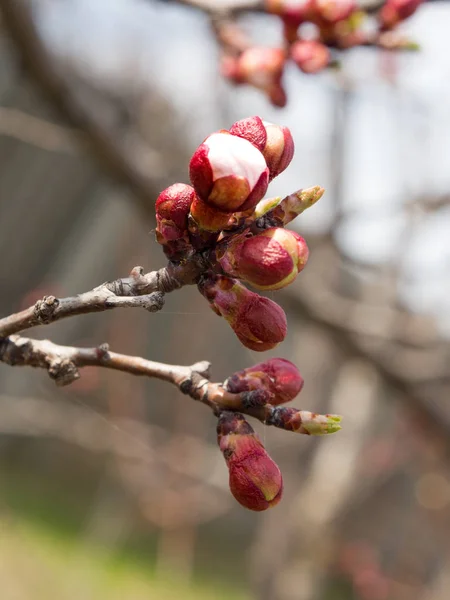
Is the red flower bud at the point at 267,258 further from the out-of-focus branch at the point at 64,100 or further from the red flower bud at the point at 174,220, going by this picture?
the out-of-focus branch at the point at 64,100

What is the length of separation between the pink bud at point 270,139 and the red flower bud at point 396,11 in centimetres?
105

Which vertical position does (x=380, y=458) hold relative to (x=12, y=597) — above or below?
above

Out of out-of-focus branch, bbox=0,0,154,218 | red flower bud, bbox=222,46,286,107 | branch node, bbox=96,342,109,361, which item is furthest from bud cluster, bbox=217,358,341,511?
out-of-focus branch, bbox=0,0,154,218

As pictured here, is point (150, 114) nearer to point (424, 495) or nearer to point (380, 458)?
point (380, 458)

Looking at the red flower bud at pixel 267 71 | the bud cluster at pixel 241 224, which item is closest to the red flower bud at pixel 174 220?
the bud cluster at pixel 241 224

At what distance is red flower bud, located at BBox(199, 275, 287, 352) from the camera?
78cm

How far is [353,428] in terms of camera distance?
12.4 feet

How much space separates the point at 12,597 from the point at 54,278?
10.7 feet

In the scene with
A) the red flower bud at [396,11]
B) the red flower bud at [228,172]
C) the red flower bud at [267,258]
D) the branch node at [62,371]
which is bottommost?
the branch node at [62,371]

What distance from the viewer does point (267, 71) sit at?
168cm

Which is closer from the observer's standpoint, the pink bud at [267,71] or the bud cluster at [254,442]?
the bud cluster at [254,442]

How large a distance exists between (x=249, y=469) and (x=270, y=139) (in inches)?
16.9

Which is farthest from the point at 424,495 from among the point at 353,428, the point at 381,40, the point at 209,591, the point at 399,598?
the point at 381,40

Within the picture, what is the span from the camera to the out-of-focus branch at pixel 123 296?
27.0 inches
